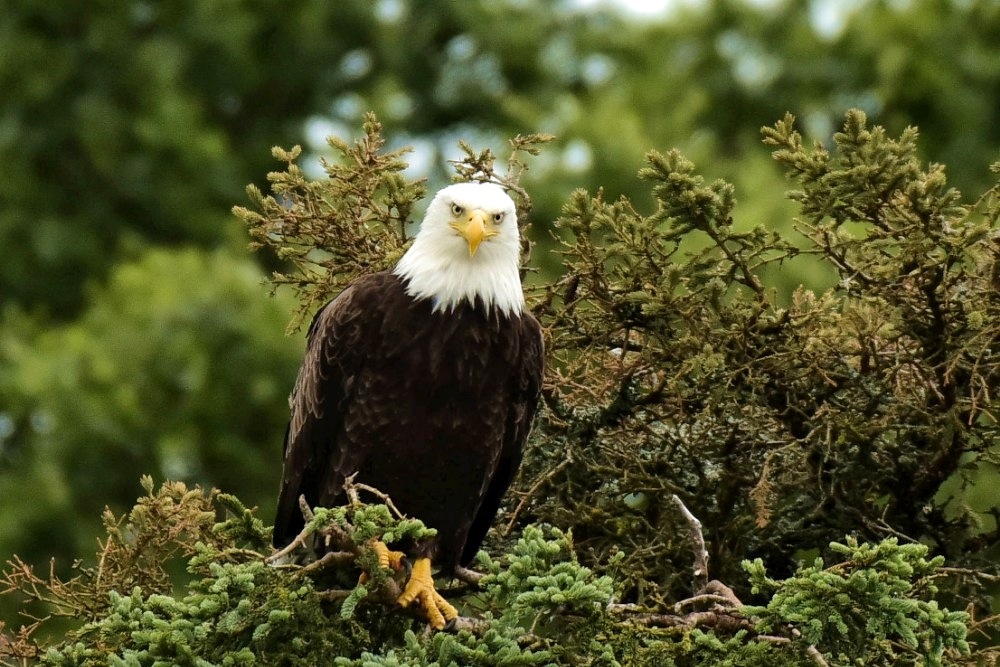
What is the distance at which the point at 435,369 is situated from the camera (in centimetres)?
437

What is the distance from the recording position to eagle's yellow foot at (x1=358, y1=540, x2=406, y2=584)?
143 inches

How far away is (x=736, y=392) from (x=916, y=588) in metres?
0.87

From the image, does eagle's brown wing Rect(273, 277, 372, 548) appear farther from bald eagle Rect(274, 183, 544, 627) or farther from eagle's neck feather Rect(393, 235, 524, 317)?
eagle's neck feather Rect(393, 235, 524, 317)

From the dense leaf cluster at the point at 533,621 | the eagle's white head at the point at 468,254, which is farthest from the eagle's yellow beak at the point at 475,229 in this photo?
the dense leaf cluster at the point at 533,621

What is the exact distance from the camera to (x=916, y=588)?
133 inches

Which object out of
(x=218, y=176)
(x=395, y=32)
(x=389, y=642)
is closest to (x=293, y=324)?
(x=389, y=642)

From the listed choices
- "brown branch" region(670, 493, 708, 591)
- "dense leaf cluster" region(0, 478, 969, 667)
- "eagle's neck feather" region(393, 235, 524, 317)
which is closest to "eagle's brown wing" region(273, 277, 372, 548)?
"eagle's neck feather" region(393, 235, 524, 317)

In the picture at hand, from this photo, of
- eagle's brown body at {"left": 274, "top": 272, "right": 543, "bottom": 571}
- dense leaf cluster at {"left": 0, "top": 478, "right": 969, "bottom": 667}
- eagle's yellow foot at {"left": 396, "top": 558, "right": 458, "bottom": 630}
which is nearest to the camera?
dense leaf cluster at {"left": 0, "top": 478, "right": 969, "bottom": 667}

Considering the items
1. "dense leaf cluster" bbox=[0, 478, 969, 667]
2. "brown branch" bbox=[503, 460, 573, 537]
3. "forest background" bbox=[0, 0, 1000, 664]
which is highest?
"forest background" bbox=[0, 0, 1000, 664]

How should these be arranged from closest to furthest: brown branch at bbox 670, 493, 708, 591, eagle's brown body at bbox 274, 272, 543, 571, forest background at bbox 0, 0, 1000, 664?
1. brown branch at bbox 670, 493, 708, 591
2. eagle's brown body at bbox 274, 272, 543, 571
3. forest background at bbox 0, 0, 1000, 664

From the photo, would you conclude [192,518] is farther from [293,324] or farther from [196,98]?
[196,98]

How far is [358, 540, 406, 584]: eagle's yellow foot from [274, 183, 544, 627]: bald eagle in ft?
0.21

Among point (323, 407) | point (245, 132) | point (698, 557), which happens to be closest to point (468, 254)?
point (323, 407)

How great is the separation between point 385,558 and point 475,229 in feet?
3.41
